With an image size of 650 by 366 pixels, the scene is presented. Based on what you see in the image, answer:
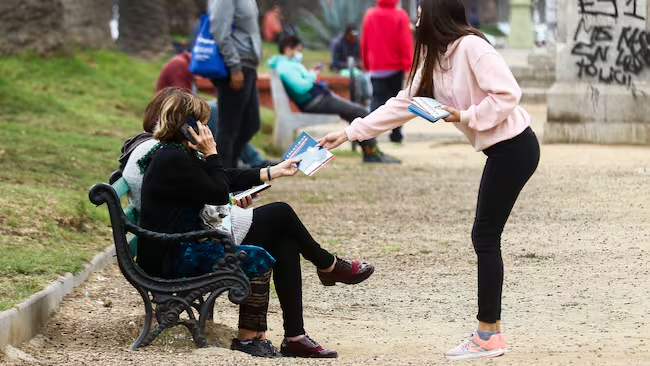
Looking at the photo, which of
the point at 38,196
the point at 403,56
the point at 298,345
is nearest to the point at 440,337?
the point at 298,345

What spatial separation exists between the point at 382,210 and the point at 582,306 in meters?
3.93

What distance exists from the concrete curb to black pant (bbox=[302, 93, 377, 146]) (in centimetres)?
641

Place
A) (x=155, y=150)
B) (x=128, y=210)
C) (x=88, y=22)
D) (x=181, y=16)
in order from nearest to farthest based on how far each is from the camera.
A: (x=155, y=150), (x=128, y=210), (x=88, y=22), (x=181, y=16)

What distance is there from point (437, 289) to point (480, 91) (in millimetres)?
1998

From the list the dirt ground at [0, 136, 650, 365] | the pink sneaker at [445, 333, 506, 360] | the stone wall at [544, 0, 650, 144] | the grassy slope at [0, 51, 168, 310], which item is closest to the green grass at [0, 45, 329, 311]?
the grassy slope at [0, 51, 168, 310]

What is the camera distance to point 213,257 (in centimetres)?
561

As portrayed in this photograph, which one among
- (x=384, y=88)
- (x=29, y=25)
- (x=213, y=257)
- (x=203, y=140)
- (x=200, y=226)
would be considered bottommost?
(x=213, y=257)

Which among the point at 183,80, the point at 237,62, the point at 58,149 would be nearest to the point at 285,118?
the point at 183,80

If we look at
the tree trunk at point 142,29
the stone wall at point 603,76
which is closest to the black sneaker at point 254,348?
the stone wall at point 603,76

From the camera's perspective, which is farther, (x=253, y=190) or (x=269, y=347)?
(x=253, y=190)

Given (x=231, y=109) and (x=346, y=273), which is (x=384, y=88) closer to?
(x=231, y=109)

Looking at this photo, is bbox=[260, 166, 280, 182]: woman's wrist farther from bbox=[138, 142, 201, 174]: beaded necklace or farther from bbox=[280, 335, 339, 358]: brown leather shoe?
bbox=[280, 335, 339, 358]: brown leather shoe

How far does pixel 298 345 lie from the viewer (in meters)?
5.75

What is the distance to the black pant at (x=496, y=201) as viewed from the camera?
17.9 feet
